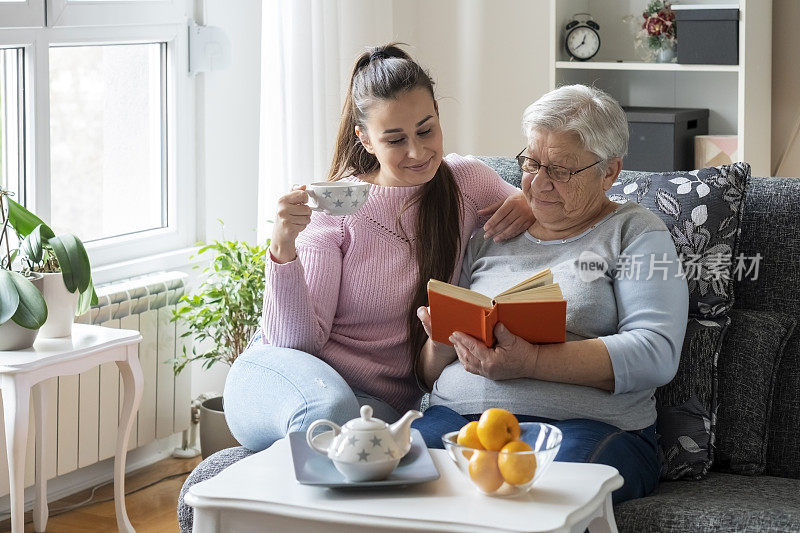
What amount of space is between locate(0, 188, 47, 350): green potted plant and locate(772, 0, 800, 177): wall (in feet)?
7.91

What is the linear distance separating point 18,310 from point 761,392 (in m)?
1.59

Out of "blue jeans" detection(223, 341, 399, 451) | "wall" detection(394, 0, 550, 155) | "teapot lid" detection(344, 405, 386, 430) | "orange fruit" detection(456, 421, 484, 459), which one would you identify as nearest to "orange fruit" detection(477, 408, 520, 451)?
"orange fruit" detection(456, 421, 484, 459)

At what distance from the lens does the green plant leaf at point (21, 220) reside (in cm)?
262

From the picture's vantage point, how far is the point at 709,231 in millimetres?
2182

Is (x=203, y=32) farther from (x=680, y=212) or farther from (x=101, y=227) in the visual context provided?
(x=680, y=212)

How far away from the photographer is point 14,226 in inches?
104

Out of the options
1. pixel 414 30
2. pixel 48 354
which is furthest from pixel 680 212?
pixel 414 30

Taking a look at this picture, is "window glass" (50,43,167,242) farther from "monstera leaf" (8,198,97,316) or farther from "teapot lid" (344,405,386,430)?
"teapot lid" (344,405,386,430)

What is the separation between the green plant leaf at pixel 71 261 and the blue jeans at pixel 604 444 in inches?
38.8

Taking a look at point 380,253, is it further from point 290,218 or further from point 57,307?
point 57,307

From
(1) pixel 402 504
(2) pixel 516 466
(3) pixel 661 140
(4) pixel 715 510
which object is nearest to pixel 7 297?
(1) pixel 402 504

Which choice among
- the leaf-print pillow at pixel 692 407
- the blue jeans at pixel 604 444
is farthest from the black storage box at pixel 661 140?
the blue jeans at pixel 604 444

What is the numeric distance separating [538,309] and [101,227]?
1.90 m

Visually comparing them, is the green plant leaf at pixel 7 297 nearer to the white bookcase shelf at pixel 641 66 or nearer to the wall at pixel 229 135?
the wall at pixel 229 135
